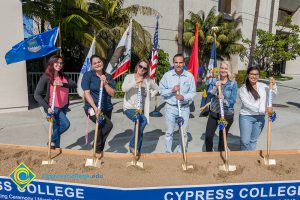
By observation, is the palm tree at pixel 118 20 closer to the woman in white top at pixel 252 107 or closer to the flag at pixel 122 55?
the flag at pixel 122 55

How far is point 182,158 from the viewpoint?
10.6 ft

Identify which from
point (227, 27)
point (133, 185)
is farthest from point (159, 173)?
point (227, 27)

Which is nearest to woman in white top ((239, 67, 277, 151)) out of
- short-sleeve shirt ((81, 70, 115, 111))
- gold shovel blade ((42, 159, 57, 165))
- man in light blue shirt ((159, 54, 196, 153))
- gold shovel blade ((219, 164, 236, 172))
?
man in light blue shirt ((159, 54, 196, 153))

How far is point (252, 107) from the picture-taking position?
3777 millimetres

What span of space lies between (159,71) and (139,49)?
2413 mm

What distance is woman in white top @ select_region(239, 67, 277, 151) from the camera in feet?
12.4

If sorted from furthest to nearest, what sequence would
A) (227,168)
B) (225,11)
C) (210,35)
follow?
(225,11) < (210,35) < (227,168)

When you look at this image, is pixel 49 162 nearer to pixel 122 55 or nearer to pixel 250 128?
pixel 250 128

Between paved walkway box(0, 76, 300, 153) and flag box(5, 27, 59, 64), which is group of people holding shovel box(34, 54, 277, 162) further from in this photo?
paved walkway box(0, 76, 300, 153)

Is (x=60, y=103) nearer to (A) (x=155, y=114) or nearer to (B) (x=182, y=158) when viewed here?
(B) (x=182, y=158)

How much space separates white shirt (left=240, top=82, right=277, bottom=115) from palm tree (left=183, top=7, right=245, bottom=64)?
13.2 meters

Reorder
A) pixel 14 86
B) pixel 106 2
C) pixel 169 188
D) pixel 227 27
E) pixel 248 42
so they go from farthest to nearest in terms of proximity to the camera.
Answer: pixel 248 42
pixel 227 27
pixel 106 2
pixel 14 86
pixel 169 188

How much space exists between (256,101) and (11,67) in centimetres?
683

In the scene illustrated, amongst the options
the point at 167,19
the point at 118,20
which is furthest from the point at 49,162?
the point at 167,19
